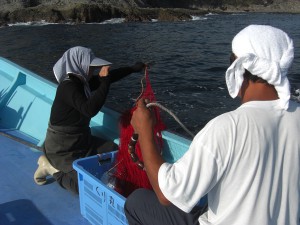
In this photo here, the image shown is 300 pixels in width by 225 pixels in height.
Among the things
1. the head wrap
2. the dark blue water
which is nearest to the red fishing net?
the head wrap

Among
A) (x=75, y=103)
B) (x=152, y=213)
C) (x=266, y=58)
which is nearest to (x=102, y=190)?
(x=152, y=213)

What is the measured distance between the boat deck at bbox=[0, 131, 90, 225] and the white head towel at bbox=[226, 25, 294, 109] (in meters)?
2.08

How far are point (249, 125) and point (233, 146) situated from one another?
109mm

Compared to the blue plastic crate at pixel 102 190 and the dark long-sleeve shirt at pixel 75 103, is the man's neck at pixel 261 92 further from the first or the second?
the dark long-sleeve shirt at pixel 75 103

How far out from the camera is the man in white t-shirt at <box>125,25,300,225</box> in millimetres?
1553

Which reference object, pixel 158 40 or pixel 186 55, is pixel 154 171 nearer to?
pixel 186 55

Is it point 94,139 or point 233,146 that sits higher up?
point 233,146

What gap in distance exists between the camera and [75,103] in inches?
125

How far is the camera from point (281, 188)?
1661mm

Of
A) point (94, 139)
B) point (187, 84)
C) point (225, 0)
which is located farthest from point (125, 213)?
point (225, 0)

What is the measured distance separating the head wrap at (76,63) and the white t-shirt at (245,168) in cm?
186

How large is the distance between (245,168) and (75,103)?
6.34 feet

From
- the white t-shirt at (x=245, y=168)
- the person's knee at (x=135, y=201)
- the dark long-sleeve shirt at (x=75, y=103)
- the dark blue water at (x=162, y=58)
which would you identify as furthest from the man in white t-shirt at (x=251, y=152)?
the dark blue water at (x=162, y=58)

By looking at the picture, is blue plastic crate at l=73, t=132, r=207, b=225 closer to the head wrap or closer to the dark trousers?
the dark trousers
